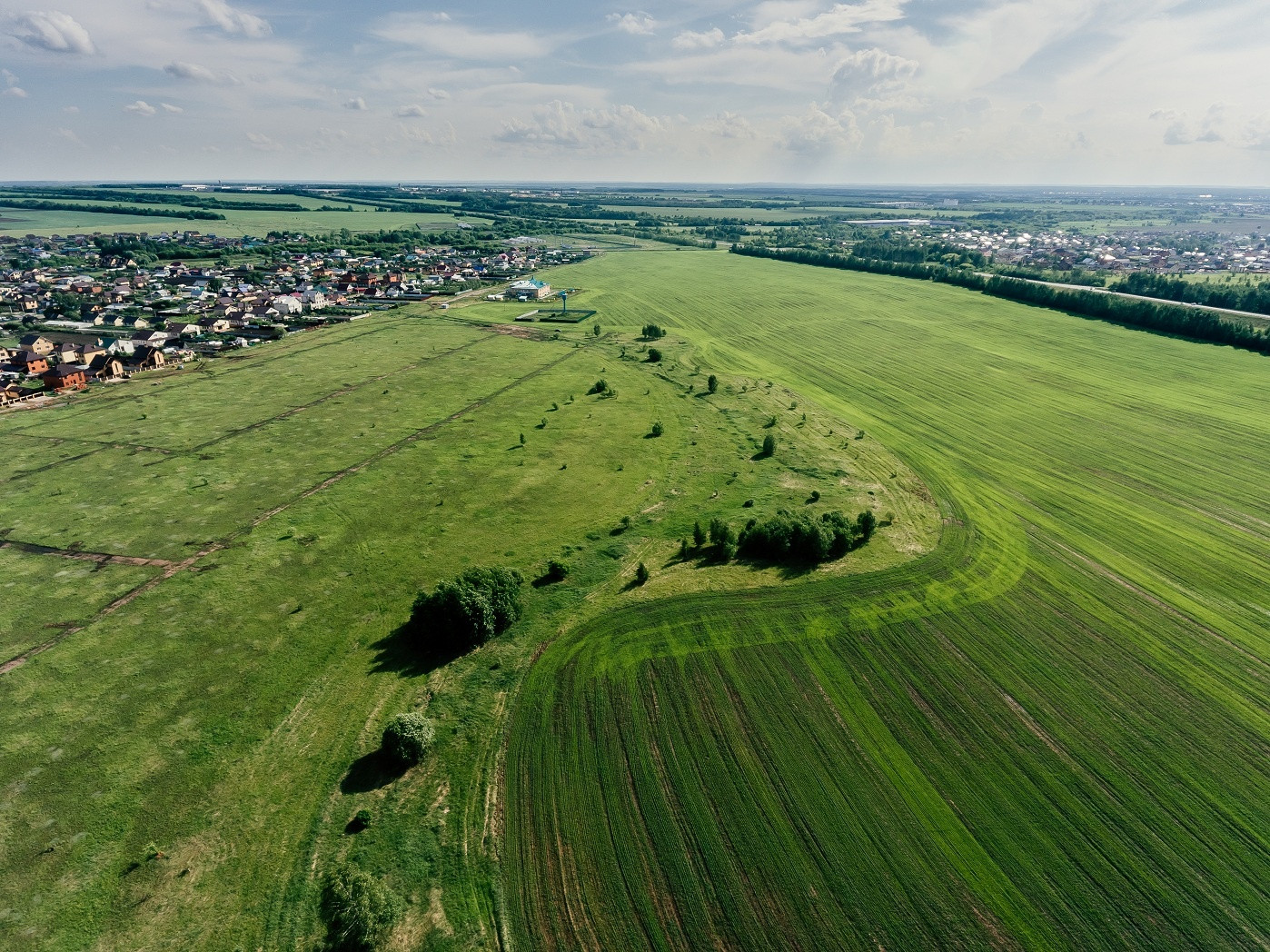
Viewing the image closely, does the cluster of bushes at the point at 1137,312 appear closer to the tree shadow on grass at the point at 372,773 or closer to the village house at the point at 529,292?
the village house at the point at 529,292

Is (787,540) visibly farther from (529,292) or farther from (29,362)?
(529,292)

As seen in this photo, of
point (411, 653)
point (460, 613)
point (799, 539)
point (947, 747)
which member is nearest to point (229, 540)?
point (411, 653)

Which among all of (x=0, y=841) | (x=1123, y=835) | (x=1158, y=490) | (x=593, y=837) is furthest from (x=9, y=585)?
(x=1158, y=490)

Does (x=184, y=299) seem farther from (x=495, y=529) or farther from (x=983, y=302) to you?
(x=983, y=302)

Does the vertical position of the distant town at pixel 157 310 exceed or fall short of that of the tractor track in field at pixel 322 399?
it exceeds it

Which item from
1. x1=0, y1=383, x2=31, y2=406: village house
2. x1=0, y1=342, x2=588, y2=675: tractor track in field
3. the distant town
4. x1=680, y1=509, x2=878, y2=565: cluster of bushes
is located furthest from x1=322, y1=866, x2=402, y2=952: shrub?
the distant town

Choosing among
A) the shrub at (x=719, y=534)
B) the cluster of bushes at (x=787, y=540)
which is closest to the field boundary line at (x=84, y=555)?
the cluster of bushes at (x=787, y=540)
